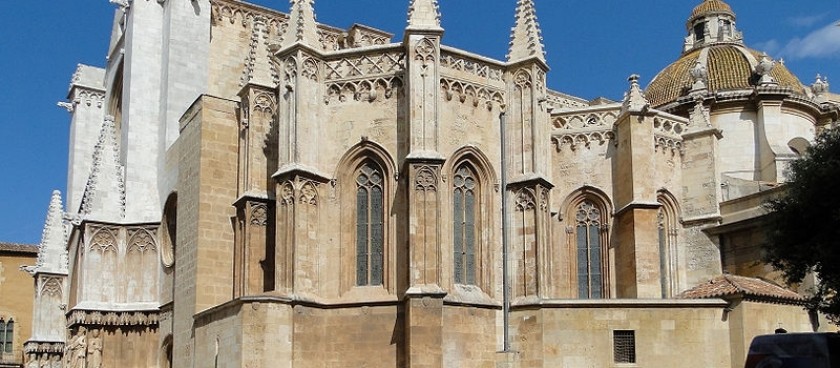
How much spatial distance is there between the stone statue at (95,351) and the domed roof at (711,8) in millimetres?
24944

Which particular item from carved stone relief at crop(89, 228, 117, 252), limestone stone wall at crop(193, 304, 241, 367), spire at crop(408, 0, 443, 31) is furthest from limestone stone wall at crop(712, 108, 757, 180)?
carved stone relief at crop(89, 228, 117, 252)

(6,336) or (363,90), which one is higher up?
(363,90)

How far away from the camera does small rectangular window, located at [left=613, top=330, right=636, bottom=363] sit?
909 inches

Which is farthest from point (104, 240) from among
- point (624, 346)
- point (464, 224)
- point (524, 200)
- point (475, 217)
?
point (624, 346)

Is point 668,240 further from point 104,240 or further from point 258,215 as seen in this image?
point 104,240

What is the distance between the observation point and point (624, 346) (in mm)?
23188

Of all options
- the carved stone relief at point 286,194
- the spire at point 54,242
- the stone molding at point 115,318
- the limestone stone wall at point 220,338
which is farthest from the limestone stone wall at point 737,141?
the spire at point 54,242

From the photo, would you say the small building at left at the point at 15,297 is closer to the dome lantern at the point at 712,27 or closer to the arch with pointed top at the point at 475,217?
the dome lantern at the point at 712,27

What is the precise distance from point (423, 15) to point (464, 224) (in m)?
4.95

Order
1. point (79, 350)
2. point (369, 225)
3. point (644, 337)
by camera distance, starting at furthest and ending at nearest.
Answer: point (79, 350), point (369, 225), point (644, 337)

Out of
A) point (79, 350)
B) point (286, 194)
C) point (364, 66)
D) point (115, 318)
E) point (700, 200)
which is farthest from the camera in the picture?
point (115, 318)

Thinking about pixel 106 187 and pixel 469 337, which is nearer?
pixel 469 337

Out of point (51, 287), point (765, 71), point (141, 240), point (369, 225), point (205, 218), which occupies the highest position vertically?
point (765, 71)

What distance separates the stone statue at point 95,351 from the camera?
1155 inches
